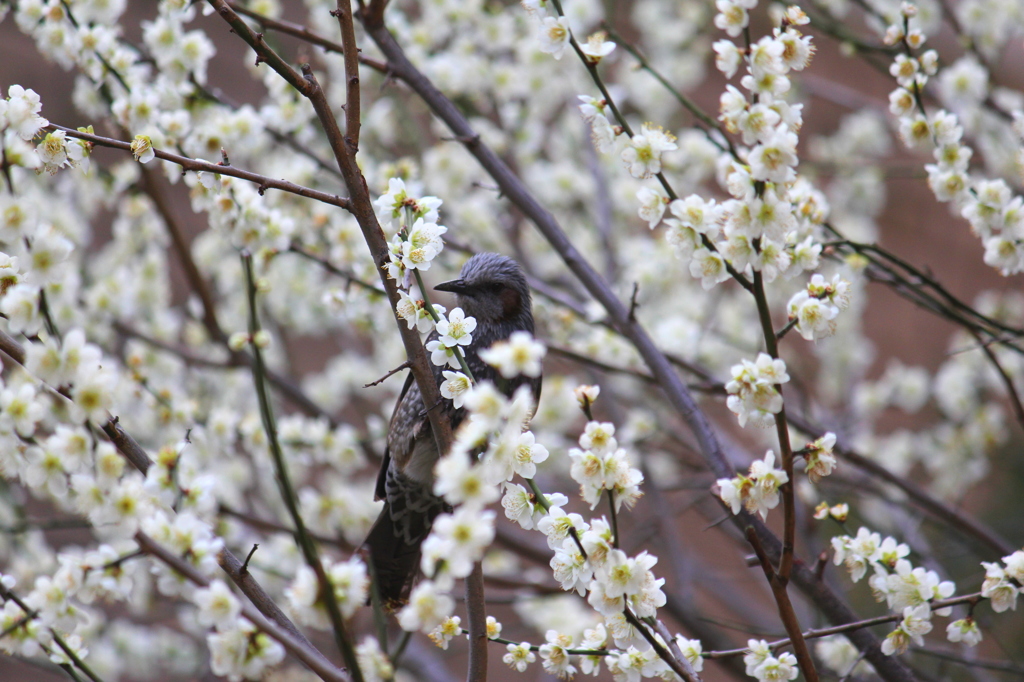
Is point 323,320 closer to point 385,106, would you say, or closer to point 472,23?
point 385,106

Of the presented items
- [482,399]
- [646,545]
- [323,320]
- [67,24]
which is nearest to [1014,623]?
[646,545]

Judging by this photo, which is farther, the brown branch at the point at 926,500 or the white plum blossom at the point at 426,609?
the brown branch at the point at 926,500

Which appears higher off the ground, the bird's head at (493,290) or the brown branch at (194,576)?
the bird's head at (493,290)

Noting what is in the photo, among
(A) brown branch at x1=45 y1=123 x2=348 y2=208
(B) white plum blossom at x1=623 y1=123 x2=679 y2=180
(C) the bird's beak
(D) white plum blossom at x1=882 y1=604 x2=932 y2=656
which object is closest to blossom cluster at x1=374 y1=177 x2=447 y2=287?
(A) brown branch at x1=45 y1=123 x2=348 y2=208

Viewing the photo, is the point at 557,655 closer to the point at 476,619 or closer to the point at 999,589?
the point at 476,619

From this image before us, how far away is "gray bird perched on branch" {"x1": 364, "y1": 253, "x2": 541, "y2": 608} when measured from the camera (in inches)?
87.7

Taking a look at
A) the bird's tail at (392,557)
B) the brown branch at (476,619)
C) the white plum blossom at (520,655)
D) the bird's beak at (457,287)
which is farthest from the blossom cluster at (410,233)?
the bird's tail at (392,557)

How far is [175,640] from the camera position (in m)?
3.28

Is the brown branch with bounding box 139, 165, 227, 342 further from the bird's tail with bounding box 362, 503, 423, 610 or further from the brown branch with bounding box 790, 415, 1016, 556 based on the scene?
the brown branch with bounding box 790, 415, 1016, 556

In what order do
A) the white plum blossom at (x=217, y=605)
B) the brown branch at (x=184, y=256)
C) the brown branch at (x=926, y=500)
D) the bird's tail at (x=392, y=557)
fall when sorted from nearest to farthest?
the white plum blossom at (x=217, y=605), the brown branch at (x=926, y=500), the bird's tail at (x=392, y=557), the brown branch at (x=184, y=256)

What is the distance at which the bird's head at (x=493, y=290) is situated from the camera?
2.32 metres

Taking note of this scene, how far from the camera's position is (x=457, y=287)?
7.43 ft

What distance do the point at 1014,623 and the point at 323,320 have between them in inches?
139

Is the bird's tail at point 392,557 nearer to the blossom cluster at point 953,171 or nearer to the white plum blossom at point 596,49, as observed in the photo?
the white plum blossom at point 596,49
